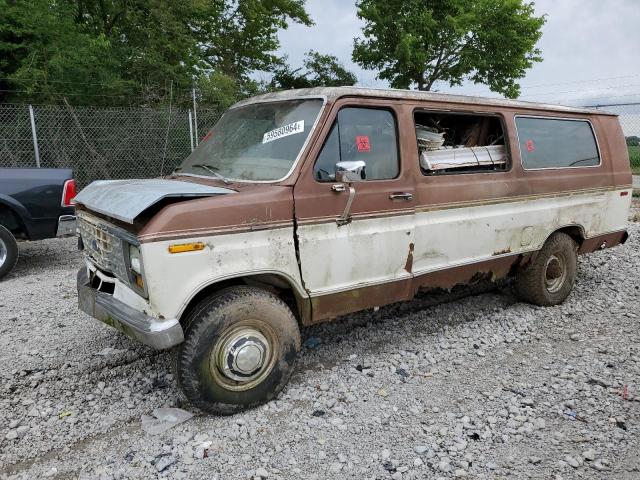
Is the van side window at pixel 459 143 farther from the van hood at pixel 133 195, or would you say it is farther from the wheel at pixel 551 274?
the van hood at pixel 133 195

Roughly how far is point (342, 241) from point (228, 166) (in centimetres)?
108

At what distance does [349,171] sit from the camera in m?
3.48

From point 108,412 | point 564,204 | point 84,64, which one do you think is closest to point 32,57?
point 84,64

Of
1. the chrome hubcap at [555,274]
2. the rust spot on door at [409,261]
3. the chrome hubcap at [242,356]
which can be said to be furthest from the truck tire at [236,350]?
the chrome hubcap at [555,274]

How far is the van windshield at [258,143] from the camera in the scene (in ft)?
11.9

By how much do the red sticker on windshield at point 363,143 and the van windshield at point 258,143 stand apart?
1.28 ft

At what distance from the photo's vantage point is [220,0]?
2028 centimetres

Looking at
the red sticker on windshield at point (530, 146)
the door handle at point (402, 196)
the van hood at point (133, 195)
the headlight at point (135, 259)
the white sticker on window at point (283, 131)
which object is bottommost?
the headlight at point (135, 259)

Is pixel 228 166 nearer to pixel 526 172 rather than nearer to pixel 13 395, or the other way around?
pixel 13 395

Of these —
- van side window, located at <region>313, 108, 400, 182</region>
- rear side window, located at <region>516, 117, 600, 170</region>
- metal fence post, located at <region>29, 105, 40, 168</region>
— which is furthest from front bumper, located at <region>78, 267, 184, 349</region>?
metal fence post, located at <region>29, 105, 40, 168</region>

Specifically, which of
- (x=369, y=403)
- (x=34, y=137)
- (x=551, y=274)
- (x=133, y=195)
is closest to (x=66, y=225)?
(x=34, y=137)

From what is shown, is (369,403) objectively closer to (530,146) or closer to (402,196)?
(402,196)

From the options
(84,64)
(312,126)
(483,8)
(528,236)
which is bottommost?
(528,236)

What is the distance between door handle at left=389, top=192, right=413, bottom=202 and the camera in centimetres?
388
